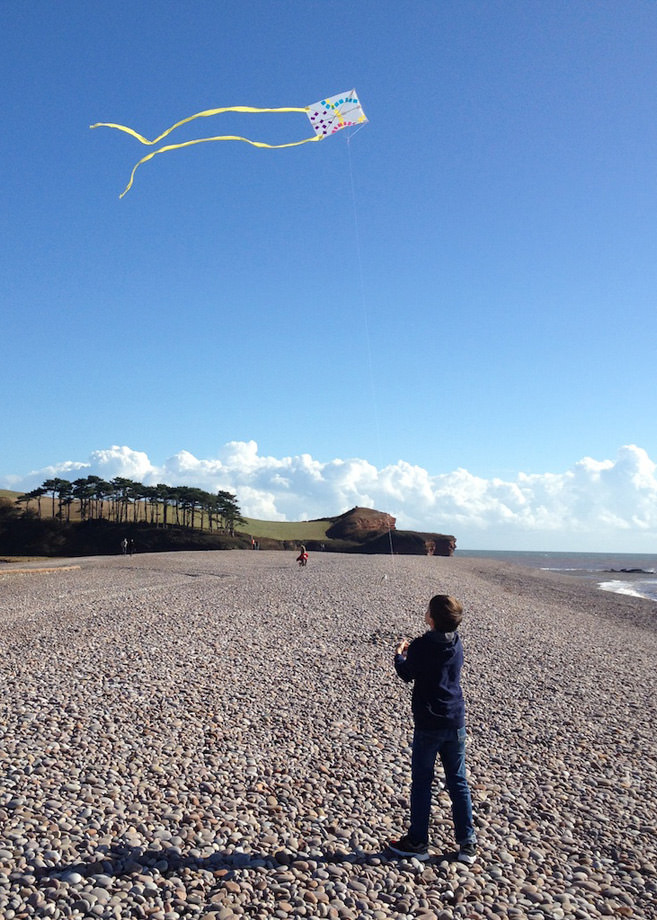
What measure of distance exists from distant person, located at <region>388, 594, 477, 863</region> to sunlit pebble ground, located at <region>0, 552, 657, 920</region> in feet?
0.81

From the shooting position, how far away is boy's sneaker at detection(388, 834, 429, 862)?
552 centimetres

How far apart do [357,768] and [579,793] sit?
2.51 meters

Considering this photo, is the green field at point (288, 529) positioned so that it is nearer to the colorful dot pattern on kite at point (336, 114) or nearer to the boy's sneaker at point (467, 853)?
the colorful dot pattern on kite at point (336, 114)

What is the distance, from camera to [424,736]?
17.9 feet

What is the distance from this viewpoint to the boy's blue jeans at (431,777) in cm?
547

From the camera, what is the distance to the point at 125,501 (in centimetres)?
9494

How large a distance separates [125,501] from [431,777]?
310 ft

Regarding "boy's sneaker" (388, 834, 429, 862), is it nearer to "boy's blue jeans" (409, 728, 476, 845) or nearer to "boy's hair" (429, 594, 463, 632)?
"boy's blue jeans" (409, 728, 476, 845)

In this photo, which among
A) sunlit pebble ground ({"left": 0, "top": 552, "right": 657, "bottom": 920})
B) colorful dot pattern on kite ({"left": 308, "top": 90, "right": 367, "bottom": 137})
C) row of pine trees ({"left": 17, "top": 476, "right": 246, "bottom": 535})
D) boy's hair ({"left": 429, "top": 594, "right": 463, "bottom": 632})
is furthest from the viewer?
row of pine trees ({"left": 17, "top": 476, "right": 246, "bottom": 535})

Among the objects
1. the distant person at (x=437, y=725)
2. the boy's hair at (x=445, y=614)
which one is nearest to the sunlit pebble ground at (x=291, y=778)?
the distant person at (x=437, y=725)

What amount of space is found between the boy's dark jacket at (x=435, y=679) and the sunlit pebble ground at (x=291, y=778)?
1.23m

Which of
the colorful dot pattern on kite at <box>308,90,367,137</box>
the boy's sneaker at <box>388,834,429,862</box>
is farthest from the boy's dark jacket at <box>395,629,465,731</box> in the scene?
the colorful dot pattern on kite at <box>308,90,367,137</box>

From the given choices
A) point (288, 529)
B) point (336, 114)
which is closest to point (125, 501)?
point (288, 529)

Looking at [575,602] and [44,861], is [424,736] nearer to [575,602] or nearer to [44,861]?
[44,861]
